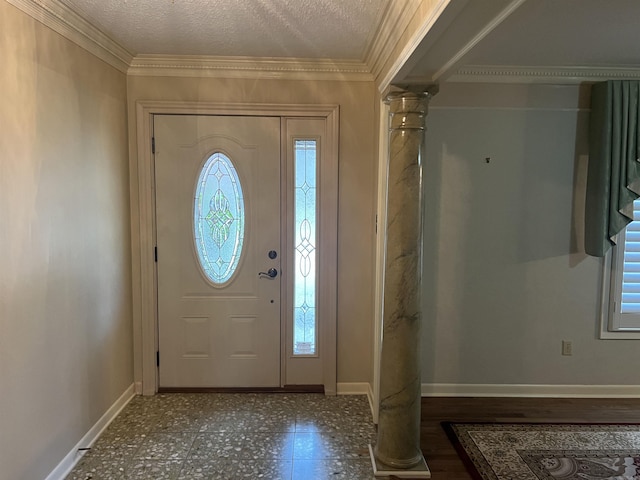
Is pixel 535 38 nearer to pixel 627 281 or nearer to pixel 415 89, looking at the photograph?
pixel 415 89

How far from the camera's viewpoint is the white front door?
10.9 ft

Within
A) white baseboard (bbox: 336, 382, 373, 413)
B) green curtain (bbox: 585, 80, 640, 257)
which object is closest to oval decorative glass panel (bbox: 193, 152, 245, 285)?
white baseboard (bbox: 336, 382, 373, 413)

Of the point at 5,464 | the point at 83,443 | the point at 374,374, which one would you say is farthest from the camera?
the point at 374,374

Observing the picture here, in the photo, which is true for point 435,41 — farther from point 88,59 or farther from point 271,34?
point 88,59

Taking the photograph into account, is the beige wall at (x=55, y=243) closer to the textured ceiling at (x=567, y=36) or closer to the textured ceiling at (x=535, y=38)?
the textured ceiling at (x=535, y=38)

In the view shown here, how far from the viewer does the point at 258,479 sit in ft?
7.92

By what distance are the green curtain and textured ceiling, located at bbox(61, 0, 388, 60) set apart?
1806 millimetres

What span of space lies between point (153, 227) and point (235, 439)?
1.64 meters

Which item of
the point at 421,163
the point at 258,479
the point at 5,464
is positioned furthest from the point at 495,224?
the point at 5,464

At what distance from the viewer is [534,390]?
11.5ft

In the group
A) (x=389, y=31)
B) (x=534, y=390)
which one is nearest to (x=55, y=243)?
(x=389, y=31)

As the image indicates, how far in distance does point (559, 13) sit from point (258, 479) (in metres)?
2.96

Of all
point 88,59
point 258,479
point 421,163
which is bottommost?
point 258,479

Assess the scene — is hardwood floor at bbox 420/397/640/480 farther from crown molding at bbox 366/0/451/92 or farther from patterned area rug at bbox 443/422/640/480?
crown molding at bbox 366/0/451/92
